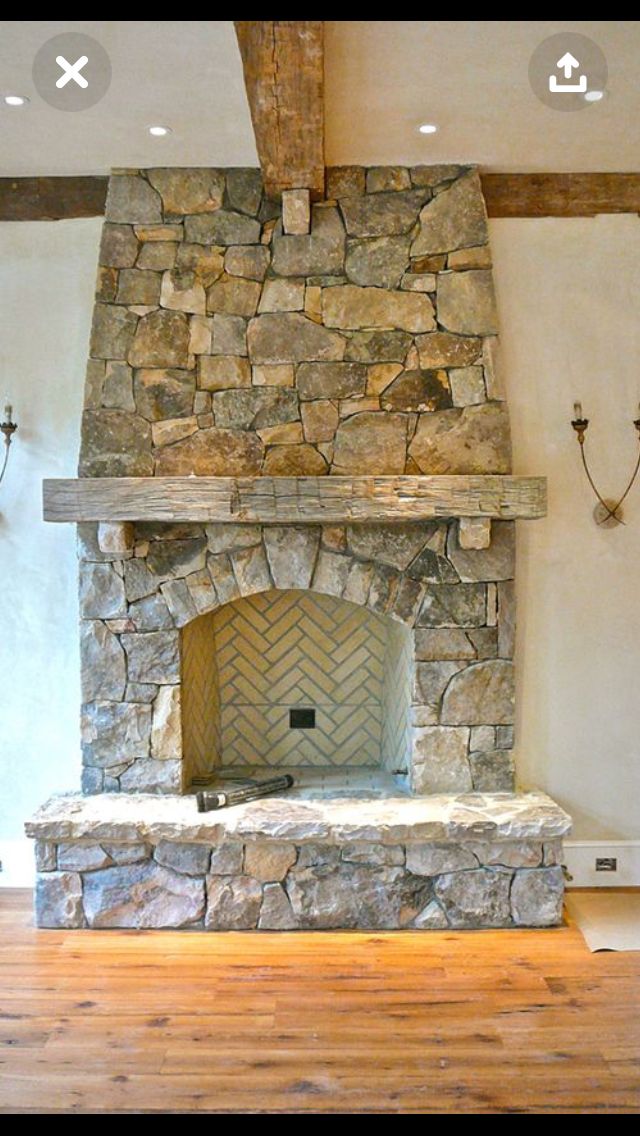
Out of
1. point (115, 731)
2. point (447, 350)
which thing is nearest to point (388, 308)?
point (447, 350)

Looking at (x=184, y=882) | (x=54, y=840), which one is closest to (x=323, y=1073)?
(x=184, y=882)

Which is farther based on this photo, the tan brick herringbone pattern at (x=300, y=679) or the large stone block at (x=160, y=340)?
the tan brick herringbone pattern at (x=300, y=679)

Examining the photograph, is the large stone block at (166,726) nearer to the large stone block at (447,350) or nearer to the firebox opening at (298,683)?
the firebox opening at (298,683)

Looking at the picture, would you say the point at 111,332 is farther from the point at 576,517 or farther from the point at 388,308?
the point at 576,517

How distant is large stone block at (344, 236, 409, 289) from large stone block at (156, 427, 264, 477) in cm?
79

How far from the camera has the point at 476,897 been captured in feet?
11.5

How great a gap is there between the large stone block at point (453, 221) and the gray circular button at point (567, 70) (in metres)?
0.55

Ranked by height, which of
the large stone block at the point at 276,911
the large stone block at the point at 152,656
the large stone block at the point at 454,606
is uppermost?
the large stone block at the point at 454,606

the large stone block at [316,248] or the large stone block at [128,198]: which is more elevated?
the large stone block at [128,198]

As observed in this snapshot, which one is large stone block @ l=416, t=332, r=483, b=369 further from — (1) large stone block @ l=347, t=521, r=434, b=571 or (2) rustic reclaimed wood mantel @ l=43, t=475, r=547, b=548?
(1) large stone block @ l=347, t=521, r=434, b=571

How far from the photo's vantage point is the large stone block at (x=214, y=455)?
3.70 metres

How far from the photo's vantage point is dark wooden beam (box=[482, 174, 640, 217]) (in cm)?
377

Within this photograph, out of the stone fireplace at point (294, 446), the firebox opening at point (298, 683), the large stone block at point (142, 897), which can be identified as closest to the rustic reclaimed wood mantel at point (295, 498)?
the stone fireplace at point (294, 446)

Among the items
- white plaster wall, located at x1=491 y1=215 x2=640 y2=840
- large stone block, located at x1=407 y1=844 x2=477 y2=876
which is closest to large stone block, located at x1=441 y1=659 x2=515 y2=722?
white plaster wall, located at x1=491 y1=215 x2=640 y2=840
